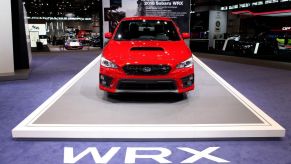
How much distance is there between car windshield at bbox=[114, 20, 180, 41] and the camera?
5473mm

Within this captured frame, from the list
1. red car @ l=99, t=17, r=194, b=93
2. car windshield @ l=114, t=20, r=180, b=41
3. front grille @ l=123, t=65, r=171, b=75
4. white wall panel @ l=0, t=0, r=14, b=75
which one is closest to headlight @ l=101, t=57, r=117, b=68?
red car @ l=99, t=17, r=194, b=93

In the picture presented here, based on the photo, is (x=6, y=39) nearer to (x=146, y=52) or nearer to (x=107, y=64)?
(x=107, y=64)

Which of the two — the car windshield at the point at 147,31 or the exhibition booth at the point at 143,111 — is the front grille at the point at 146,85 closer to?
the exhibition booth at the point at 143,111

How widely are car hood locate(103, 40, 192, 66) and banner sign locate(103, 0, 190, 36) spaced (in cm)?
923

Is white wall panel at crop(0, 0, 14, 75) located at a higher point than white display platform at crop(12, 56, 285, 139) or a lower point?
higher

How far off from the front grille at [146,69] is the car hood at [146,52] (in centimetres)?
6

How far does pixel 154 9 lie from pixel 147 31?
8709mm

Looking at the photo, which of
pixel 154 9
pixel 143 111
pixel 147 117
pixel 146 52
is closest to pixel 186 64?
pixel 146 52

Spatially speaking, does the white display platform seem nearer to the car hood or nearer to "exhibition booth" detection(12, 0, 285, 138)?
"exhibition booth" detection(12, 0, 285, 138)

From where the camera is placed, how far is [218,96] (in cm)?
516

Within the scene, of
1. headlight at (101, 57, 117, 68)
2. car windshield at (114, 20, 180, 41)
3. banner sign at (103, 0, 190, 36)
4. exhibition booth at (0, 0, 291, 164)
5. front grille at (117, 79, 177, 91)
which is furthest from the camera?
banner sign at (103, 0, 190, 36)

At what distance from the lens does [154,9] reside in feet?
45.8

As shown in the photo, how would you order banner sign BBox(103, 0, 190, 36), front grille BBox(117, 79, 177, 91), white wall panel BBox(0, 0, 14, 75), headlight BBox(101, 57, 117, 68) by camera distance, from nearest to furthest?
1. front grille BBox(117, 79, 177, 91)
2. headlight BBox(101, 57, 117, 68)
3. white wall panel BBox(0, 0, 14, 75)
4. banner sign BBox(103, 0, 190, 36)

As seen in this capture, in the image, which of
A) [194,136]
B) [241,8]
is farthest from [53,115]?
[241,8]
